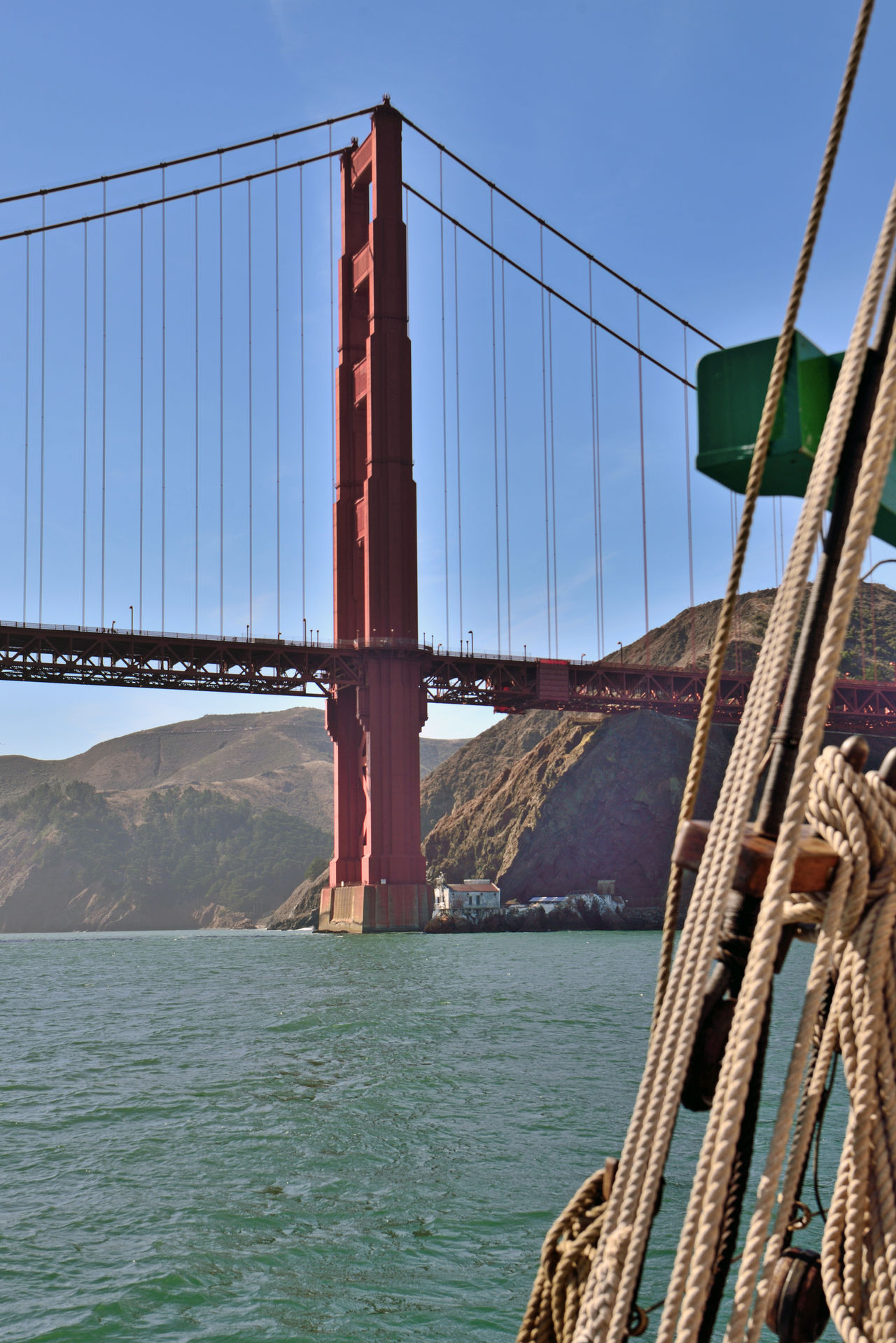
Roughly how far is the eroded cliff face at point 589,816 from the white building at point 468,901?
9.51m

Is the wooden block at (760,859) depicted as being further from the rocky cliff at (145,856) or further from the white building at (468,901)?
the rocky cliff at (145,856)

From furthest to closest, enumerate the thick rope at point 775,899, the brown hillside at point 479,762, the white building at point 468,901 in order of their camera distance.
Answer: the brown hillside at point 479,762
the white building at point 468,901
the thick rope at point 775,899

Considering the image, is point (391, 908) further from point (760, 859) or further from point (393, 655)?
point (760, 859)

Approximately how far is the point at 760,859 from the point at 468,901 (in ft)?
194

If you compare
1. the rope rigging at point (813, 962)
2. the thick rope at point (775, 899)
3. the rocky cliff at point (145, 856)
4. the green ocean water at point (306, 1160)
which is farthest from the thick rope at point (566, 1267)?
the rocky cliff at point (145, 856)

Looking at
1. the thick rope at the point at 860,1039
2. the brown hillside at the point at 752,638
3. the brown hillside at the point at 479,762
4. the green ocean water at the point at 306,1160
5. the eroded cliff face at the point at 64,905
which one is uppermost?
the brown hillside at the point at 752,638

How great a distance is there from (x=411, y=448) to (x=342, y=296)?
36.0 ft

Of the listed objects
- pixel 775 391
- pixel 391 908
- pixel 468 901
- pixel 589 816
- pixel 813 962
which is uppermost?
pixel 775 391

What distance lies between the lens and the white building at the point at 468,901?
58.8 meters

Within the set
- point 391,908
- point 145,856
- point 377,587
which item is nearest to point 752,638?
point 377,587

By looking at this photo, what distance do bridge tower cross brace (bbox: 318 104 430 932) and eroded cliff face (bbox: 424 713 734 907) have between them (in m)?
20.7

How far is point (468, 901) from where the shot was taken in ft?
196

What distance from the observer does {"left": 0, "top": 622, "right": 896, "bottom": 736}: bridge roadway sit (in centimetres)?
4981

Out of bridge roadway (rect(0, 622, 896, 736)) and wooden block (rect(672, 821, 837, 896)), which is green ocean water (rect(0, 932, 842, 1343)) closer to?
wooden block (rect(672, 821, 837, 896))
